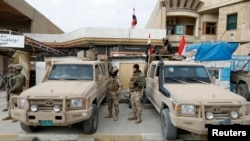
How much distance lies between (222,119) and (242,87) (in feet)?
21.7

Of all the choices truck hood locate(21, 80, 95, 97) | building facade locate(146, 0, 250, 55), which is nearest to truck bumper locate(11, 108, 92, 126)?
truck hood locate(21, 80, 95, 97)

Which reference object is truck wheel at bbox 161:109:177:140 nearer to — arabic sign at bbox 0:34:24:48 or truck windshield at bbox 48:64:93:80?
truck windshield at bbox 48:64:93:80

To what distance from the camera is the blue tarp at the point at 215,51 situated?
11750mm

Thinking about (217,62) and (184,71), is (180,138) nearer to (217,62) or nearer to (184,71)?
(184,71)

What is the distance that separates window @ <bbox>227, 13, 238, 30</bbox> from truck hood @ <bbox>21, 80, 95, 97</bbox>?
64.7 ft

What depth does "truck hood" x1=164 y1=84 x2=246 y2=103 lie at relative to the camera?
4.93 meters

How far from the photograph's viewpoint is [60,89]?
5711 mm

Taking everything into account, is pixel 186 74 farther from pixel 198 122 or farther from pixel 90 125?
pixel 90 125

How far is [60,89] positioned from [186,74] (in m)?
3.45

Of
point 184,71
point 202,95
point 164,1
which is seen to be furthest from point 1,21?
point 202,95

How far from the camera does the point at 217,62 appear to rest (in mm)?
11891

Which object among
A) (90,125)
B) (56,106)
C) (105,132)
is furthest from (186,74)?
(56,106)

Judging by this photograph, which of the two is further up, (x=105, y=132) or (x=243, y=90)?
(x=243, y=90)

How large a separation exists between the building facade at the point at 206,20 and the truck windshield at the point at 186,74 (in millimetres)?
16222
